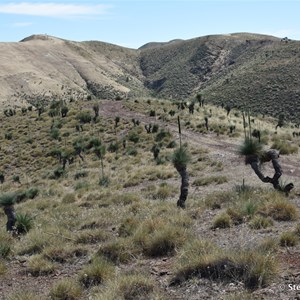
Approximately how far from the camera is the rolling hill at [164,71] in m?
90.2

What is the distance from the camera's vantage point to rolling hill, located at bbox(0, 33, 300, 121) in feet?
296

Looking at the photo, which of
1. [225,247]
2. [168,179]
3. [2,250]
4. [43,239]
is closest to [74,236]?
[43,239]

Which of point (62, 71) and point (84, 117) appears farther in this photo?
point (62, 71)

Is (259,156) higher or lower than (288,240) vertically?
higher

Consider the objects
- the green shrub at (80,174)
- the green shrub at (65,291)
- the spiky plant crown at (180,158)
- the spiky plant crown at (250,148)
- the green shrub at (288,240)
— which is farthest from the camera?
the green shrub at (80,174)

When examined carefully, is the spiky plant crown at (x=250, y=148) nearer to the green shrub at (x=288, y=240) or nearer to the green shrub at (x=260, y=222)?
the green shrub at (x=260, y=222)

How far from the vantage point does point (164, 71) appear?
152m

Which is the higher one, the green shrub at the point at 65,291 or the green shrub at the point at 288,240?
the green shrub at the point at 288,240

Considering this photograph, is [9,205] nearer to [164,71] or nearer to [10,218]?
[10,218]

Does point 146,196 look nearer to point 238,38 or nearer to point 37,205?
point 37,205

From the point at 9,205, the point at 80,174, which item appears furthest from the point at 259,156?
the point at 80,174

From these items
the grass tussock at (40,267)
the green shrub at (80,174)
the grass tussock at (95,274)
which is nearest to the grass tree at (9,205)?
the grass tussock at (40,267)

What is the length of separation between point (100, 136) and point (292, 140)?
1828 centimetres

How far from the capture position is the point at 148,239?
10297mm
